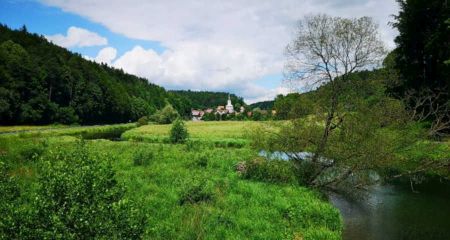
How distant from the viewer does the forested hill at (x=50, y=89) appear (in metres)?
76.6

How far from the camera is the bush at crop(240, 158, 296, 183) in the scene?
2284 cm

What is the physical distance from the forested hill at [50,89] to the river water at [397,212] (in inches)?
2676

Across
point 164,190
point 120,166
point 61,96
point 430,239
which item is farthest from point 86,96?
point 430,239

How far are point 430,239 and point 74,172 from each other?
45.1 ft

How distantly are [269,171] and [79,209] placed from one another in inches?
619

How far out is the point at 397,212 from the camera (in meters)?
19.2

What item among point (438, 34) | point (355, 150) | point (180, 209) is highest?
point (438, 34)

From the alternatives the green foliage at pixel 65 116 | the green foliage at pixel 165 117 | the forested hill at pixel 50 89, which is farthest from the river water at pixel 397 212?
the green foliage at pixel 165 117

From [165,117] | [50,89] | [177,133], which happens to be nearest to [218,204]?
[177,133]

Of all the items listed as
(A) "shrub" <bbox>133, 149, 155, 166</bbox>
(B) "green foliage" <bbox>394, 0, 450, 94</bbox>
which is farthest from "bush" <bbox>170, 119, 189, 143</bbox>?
(B) "green foliage" <bbox>394, 0, 450, 94</bbox>

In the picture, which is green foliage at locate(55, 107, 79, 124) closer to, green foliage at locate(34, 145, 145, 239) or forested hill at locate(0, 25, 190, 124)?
forested hill at locate(0, 25, 190, 124)

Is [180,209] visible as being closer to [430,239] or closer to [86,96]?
[430,239]

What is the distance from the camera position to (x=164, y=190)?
19234 mm

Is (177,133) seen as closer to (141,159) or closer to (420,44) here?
(141,159)
